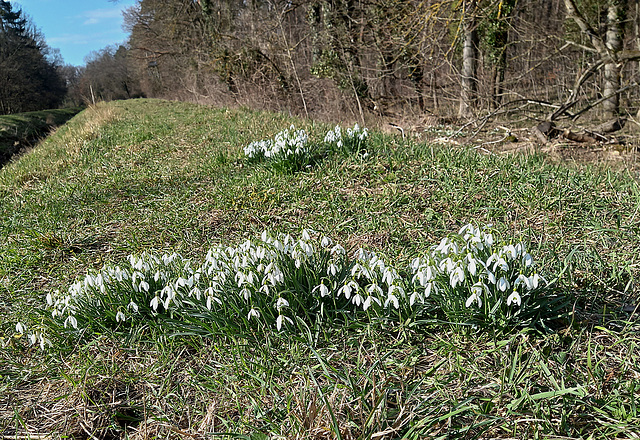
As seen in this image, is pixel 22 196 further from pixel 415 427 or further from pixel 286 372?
pixel 415 427

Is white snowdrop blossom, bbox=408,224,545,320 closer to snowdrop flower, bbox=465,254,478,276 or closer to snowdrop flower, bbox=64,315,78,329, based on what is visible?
snowdrop flower, bbox=465,254,478,276

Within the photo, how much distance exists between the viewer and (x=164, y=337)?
2322mm

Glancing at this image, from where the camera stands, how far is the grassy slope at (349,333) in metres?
1.62

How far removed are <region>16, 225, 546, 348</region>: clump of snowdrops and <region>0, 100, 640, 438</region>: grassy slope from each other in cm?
14

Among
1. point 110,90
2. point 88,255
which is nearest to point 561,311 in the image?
point 88,255

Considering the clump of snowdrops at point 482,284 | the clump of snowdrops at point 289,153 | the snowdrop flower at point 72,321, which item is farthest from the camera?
the clump of snowdrops at point 289,153

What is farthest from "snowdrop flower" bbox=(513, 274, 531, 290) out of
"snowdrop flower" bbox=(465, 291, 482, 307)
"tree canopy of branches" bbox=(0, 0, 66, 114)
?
"tree canopy of branches" bbox=(0, 0, 66, 114)

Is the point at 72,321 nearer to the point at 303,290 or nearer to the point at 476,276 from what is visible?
the point at 303,290

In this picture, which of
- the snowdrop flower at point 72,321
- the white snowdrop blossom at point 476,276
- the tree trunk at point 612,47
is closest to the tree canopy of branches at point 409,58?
the tree trunk at point 612,47

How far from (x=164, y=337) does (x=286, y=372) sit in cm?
79

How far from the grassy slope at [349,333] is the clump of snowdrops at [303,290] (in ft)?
0.45

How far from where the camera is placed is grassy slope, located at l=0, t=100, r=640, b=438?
5.30 ft

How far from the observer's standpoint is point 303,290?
2328mm

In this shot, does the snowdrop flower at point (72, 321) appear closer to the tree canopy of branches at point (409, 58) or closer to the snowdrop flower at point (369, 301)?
the snowdrop flower at point (369, 301)
